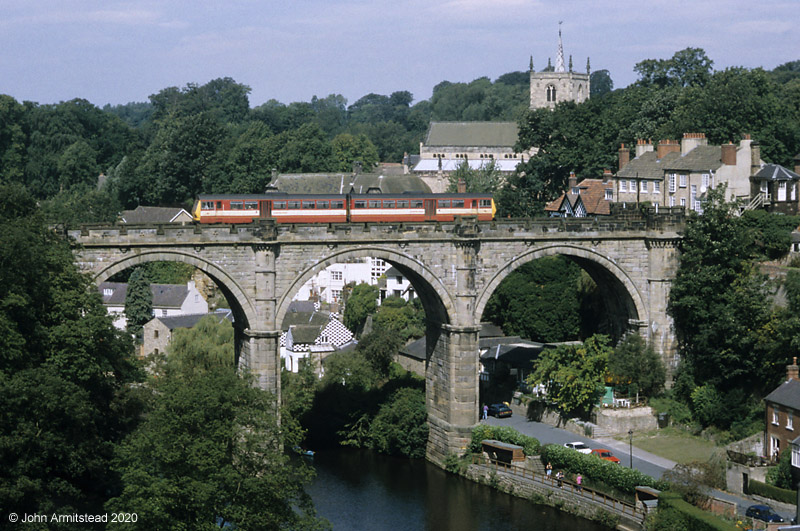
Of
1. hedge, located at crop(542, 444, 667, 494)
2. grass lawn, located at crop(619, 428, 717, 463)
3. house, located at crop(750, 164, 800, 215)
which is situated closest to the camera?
hedge, located at crop(542, 444, 667, 494)

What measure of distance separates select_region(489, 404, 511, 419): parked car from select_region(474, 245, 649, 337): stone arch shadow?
7.68 m

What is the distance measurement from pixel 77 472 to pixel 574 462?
25.5m

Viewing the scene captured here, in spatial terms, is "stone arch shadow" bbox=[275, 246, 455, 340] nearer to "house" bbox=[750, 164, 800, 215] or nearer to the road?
the road

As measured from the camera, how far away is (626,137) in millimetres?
104375

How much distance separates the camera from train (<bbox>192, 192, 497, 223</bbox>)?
6456 cm

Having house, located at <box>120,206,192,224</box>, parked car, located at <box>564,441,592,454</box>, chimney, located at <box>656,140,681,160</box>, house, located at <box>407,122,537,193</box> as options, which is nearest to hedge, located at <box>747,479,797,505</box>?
parked car, located at <box>564,441,592,454</box>

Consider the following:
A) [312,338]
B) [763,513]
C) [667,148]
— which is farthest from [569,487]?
[667,148]

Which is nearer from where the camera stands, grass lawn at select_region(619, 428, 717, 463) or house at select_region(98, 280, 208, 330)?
grass lawn at select_region(619, 428, 717, 463)

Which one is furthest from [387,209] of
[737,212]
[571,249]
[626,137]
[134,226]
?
[626,137]

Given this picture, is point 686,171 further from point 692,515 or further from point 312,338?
point 692,515

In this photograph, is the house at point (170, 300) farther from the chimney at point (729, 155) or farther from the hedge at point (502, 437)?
the chimney at point (729, 155)

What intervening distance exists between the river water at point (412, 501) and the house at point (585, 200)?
1333 inches

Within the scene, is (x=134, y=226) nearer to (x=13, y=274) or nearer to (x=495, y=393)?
(x=13, y=274)

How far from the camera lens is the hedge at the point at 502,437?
2397 inches
